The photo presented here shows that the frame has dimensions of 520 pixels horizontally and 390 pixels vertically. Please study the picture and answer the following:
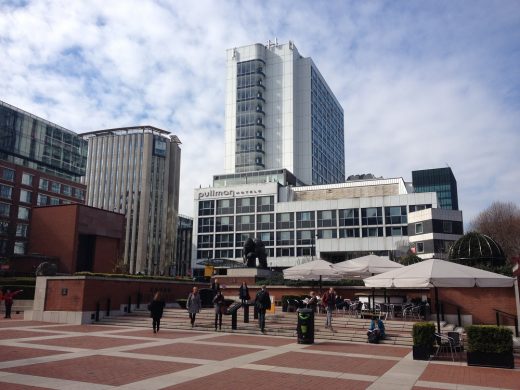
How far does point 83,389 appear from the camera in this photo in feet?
28.4

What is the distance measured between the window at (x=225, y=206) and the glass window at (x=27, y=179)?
1342 inches

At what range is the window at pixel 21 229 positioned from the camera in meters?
80.9

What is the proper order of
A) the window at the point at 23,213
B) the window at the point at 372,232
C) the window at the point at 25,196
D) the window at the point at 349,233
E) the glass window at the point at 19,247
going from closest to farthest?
the window at the point at 372,232, the window at the point at 349,233, the glass window at the point at 19,247, the window at the point at 23,213, the window at the point at 25,196

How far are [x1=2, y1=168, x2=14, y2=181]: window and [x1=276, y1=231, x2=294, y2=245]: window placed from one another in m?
47.3

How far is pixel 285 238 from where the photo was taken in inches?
3258

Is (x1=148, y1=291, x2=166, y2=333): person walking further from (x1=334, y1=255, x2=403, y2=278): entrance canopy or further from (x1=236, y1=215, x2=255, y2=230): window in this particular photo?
(x1=236, y1=215, x2=255, y2=230): window

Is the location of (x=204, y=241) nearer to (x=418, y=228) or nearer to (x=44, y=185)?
(x=44, y=185)

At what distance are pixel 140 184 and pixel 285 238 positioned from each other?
237 ft


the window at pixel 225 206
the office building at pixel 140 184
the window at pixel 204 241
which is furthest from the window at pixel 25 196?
the office building at pixel 140 184

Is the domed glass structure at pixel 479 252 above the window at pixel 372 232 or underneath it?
underneath

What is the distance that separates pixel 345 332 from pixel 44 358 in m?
11.5

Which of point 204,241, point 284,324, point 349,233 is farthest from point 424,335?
point 204,241

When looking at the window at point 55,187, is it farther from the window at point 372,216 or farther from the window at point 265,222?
the window at point 372,216

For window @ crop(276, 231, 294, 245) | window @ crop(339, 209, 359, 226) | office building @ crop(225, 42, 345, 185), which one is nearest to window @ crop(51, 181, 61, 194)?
office building @ crop(225, 42, 345, 185)
